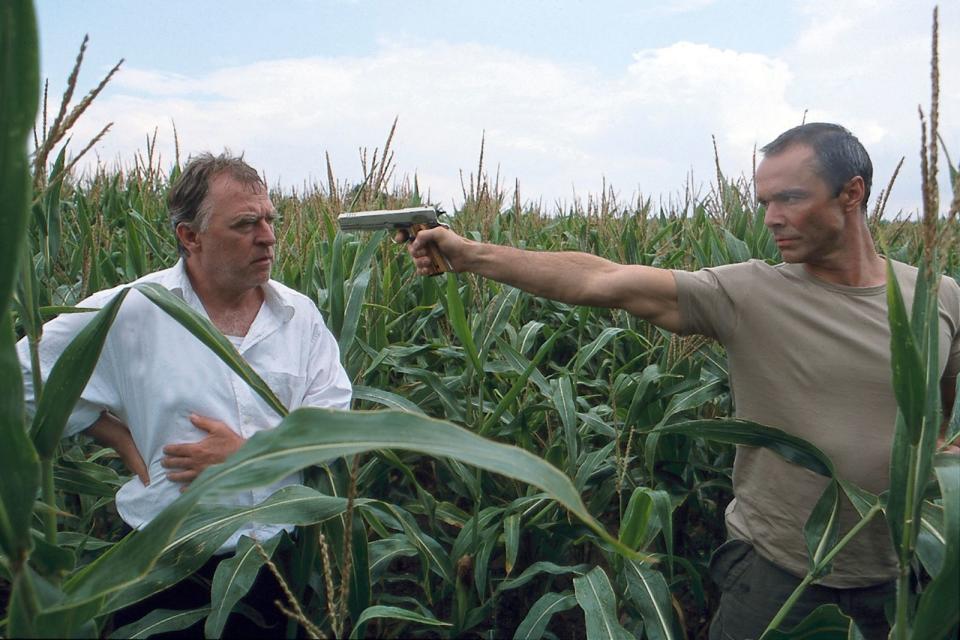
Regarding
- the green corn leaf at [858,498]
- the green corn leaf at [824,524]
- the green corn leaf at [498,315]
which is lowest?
the green corn leaf at [824,524]

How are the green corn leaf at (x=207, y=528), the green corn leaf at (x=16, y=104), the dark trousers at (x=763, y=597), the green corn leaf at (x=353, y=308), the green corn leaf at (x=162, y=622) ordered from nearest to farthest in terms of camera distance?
the green corn leaf at (x=16, y=104) → the green corn leaf at (x=207, y=528) → the green corn leaf at (x=162, y=622) → the dark trousers at (x=763, y=597) → the green corn leaf at (x=353, y=308)

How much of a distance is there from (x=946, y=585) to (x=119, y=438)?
178cm

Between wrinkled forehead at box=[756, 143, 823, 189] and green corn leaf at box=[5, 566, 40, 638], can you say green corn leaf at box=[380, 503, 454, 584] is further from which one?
wrinkled forehead at box=[756, 143, 823, 189]

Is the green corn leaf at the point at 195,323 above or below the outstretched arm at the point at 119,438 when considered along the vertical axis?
above

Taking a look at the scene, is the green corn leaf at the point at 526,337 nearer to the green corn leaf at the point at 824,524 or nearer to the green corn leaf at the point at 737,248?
the green corn leaf at the point at 737,248

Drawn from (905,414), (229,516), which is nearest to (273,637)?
(229,516)

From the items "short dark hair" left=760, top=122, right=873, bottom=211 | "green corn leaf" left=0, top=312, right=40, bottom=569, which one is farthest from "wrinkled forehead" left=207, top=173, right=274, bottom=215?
"short dark hair" left=760, top=122, right=873, bottom=211

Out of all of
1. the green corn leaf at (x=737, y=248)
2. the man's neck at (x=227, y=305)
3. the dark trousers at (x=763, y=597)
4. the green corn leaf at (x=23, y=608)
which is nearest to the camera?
the green corn leaf at (x=23, y=608)

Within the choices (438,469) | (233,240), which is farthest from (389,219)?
(438,469)

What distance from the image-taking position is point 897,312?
104cm

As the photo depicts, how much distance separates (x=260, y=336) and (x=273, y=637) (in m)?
0.77

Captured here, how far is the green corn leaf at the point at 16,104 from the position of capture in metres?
0.67

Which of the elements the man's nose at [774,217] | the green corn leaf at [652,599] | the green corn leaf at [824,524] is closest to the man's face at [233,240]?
the green corn leaf at [652,599]

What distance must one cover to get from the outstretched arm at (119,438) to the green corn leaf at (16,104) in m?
1.35
